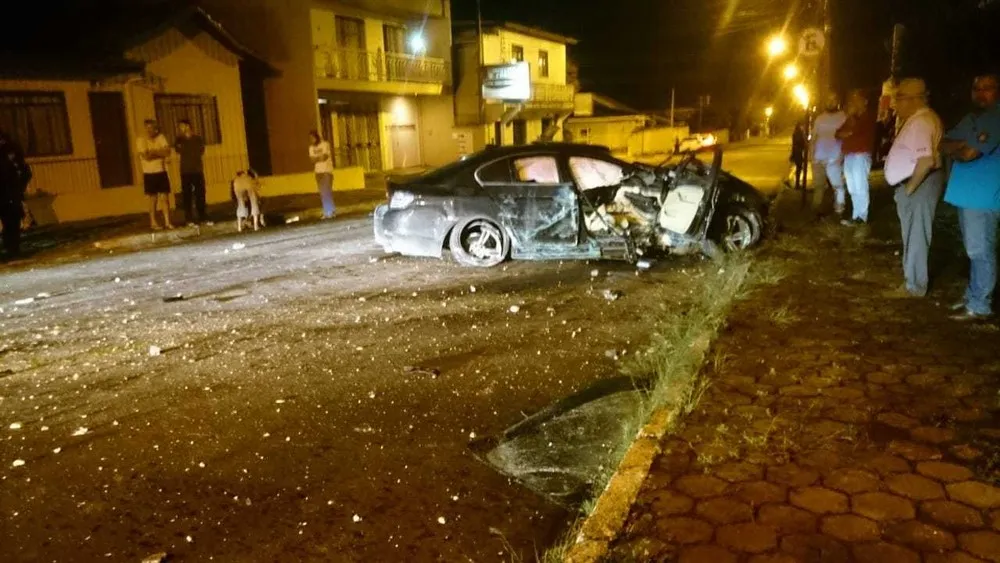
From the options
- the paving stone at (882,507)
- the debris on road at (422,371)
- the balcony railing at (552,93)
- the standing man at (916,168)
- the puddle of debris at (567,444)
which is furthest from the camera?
the balcony railing at (552,93)

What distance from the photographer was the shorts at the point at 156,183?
12344 millimetres

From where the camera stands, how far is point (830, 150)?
33.2 ft

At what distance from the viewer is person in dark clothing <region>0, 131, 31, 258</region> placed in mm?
10398

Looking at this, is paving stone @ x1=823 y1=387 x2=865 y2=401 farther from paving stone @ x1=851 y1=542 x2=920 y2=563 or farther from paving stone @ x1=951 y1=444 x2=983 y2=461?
paving stone @ x1=851 y1=542 x2=920 y2=563

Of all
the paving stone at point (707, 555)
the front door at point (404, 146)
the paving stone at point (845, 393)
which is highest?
the front door at point (404, 146)

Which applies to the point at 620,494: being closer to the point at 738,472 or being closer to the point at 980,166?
the point at 738,472

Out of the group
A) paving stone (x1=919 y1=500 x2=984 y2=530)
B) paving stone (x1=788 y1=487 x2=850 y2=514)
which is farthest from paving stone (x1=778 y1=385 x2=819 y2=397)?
paving stone (x1=919 y1=500 x2=984 y2=530)

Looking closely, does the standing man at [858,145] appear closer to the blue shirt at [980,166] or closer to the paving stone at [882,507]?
the blue shirt at [980,166]

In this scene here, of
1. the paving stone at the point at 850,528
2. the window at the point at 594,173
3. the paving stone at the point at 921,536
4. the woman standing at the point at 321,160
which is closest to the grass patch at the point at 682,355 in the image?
the paving stone at the point at 850,528

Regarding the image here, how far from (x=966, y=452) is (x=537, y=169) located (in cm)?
566

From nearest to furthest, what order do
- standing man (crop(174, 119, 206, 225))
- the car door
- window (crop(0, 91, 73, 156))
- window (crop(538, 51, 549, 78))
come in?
the car door → standing man (crop(174, 119, 206, 225)) → window (crop(0, 91, 73, 156)) → window (crop(538, 51, 549, 78))

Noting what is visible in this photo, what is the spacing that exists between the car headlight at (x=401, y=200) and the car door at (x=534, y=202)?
85cm

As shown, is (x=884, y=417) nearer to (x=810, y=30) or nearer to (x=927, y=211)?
(x=927, y=211)

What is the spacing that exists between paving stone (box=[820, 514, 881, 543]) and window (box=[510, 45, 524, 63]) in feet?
118
